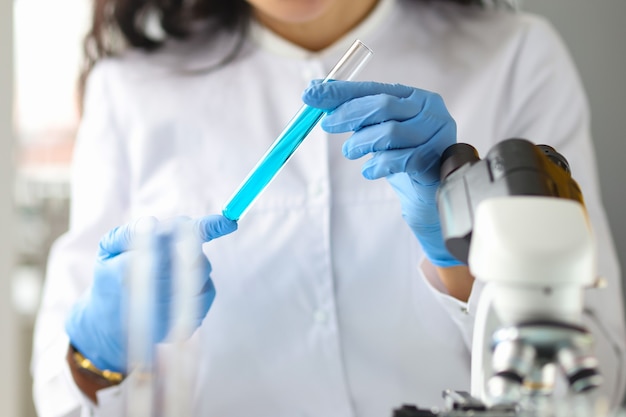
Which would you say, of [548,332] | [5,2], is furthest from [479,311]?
[5,2]

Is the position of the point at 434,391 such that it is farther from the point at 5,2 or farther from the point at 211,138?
the point at 5,2

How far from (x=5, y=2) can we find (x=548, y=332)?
85cm

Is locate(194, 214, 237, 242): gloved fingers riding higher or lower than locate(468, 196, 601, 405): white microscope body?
lower

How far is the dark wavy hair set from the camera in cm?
118

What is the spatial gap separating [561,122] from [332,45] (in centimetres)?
36

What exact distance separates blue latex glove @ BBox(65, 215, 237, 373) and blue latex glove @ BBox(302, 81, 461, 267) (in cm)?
16

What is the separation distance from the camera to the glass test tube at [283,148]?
0.72 meters

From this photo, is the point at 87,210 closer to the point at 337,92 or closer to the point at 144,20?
the point at 144,20

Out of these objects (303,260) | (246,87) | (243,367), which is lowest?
(243,367)

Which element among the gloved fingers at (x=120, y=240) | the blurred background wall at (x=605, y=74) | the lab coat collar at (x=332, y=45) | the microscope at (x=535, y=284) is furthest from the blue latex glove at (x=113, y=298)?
the blurred background wall at (x=605, y=74)

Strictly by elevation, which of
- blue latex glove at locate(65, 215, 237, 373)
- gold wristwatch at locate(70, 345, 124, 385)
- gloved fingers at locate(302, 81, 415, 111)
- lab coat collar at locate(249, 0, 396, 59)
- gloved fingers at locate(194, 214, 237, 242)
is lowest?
→ gold wristwatch at locate(70, 345, 124, 385)

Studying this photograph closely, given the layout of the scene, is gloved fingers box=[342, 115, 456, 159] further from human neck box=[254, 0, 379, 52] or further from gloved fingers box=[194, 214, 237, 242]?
human neck box=[254, 0, 379, 52]

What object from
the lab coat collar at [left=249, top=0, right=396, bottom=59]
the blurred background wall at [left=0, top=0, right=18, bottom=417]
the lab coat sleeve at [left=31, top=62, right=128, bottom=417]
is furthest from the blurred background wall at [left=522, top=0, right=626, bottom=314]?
the blurred background wall at [left=0, top=0, right=18, bottom=417]

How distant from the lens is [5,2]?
3.18ft
